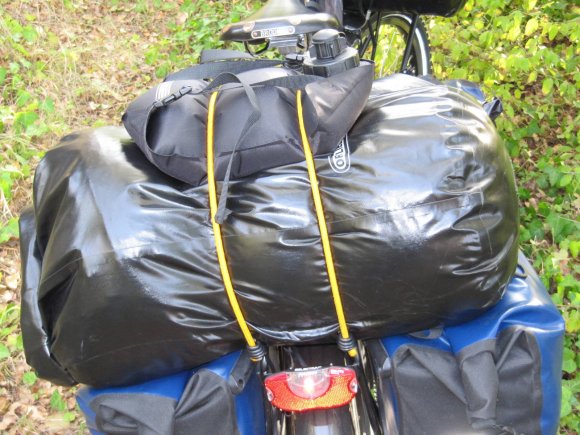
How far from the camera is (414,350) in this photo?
1.29 m

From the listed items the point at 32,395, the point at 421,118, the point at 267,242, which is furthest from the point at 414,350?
the point at 32,395

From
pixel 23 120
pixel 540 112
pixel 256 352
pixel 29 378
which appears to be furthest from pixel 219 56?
pixel 540 112

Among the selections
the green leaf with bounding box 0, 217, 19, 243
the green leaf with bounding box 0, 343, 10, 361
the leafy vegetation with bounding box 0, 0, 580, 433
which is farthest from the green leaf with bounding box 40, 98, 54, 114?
the green leaf with bounding box 0, 343, 10, 361

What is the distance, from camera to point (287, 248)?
4.00 feet

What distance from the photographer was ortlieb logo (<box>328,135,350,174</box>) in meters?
1.25

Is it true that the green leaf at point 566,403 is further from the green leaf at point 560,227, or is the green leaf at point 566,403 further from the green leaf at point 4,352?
the green leaf at point 4,352

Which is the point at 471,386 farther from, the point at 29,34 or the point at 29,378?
the point at 29,34

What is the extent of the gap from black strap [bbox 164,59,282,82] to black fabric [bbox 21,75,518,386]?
409 millimetres

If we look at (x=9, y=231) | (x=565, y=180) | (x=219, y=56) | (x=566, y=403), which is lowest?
(x=566, y=403)

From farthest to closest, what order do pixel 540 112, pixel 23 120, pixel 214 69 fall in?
pixel 23 120, pixel 540 112, pixel 214 69

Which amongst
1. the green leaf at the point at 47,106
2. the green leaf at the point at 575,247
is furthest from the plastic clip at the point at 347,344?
the green leaf at the point at 47,106

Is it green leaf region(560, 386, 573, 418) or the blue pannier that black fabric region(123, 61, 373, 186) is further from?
green leaf region(560, 386, 573, 418)

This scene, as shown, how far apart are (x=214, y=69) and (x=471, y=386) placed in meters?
1.06

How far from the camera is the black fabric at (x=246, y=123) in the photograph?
126cm
